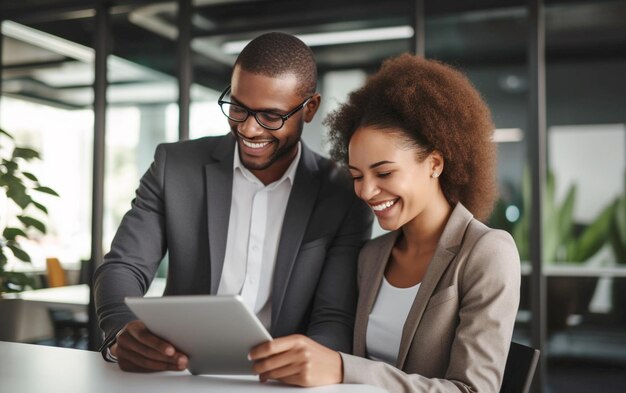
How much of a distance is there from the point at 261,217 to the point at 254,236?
0.07 m

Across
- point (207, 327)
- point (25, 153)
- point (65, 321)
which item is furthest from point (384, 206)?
point (65, 321)

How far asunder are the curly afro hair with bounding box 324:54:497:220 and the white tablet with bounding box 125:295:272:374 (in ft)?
2.41

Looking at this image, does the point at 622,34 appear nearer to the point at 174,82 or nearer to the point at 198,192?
the point at 174,82

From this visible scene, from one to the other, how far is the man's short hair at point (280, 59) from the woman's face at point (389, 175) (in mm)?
322

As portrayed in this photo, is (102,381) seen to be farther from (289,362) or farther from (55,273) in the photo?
(55,273)

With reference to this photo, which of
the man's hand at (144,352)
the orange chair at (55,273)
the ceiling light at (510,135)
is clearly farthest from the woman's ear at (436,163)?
the ceiling light at (510,135)

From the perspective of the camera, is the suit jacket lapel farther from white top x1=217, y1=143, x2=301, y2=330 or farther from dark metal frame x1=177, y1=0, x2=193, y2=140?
dark metal frame x1=177, y1=0, x2=193, y2=140

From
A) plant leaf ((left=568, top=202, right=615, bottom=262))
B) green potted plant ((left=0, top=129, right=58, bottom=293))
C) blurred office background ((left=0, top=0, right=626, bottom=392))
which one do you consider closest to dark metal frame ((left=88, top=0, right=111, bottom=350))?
blurred office background ((left=0, top=0, right=626, bottom=392))

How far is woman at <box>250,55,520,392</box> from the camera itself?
4.56 ft

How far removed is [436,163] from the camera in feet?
5.60

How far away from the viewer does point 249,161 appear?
1888 millimetres

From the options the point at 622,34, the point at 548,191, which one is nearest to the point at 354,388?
the point at 548,191

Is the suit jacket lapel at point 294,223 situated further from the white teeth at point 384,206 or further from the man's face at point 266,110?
the white teeth at point 384,206

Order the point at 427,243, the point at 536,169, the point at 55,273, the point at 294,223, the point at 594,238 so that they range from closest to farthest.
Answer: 1. the point at 427,243
2. the point at 294,223
3. the point at 536,169
4. the point at 55,273
5. the point at 594,238
